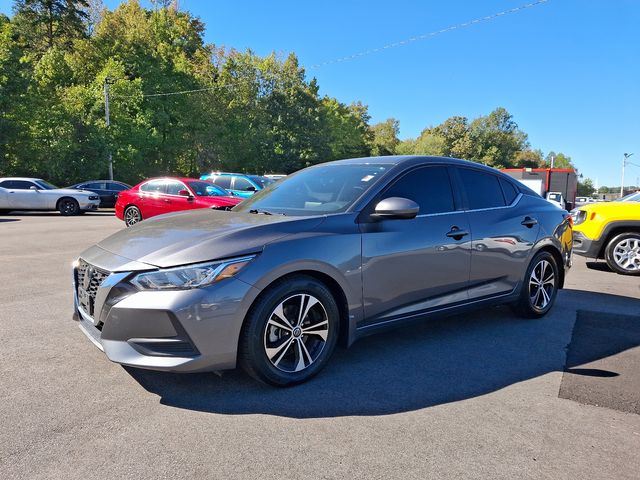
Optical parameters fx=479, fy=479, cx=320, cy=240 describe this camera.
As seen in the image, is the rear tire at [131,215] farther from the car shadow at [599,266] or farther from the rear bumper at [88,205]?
the car shadow at [599,266]

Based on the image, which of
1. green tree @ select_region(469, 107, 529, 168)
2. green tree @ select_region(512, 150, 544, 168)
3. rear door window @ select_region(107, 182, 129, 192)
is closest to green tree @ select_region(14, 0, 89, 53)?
rear door window @ select_region(107, 182, 129, 192)

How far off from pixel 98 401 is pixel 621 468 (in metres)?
3.02

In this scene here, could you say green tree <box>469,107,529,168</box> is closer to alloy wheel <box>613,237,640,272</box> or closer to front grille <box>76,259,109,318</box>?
alloy wheel <box>613,237,640,272</box>

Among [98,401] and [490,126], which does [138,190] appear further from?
[490,126]

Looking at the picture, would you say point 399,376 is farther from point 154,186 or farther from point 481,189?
point 154,186

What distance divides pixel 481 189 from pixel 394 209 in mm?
1602

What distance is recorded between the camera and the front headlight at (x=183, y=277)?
2.89 m

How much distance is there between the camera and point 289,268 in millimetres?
3162

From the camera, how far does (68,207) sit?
62.2 feet

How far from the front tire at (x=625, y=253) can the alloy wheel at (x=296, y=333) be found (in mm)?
7073

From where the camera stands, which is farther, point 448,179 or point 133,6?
point 133,6

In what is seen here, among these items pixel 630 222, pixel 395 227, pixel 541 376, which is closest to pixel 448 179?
pixel 395 227

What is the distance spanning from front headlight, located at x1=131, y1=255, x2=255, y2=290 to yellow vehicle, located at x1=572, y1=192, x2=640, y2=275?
25.2 ft

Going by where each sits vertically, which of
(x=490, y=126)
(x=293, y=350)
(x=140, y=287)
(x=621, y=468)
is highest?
(x=490, y=126)
